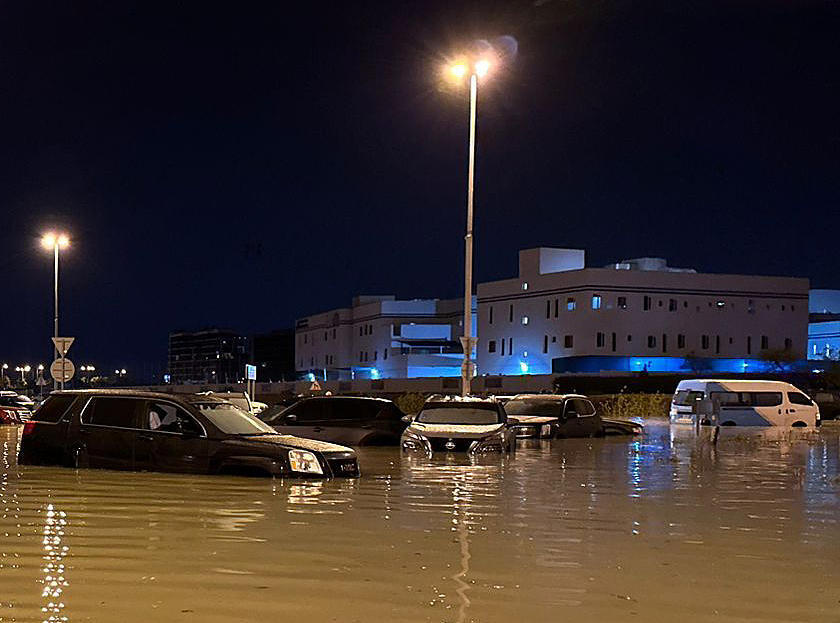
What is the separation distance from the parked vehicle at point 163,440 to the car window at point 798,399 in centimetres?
2696

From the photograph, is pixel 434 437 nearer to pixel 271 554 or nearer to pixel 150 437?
pixel 150 437

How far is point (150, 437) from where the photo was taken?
56.8 feet

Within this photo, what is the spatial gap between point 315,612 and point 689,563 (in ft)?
12.0

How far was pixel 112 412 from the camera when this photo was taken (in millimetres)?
17797

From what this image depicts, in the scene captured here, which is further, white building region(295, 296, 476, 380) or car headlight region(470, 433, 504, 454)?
white building region(295, 296, 476, 380)

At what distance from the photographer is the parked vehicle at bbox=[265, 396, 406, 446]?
2677cm

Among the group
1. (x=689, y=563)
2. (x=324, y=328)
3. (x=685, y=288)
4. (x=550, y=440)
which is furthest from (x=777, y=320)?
(x=689, y=563)

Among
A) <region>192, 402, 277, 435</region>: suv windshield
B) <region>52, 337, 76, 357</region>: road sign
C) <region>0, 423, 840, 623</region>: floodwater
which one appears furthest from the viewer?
<region>52, 337, 76, 357</region>: road sign

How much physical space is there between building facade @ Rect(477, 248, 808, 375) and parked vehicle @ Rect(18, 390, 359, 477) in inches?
3399

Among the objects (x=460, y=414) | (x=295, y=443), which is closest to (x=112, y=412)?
(x=295, y=443)

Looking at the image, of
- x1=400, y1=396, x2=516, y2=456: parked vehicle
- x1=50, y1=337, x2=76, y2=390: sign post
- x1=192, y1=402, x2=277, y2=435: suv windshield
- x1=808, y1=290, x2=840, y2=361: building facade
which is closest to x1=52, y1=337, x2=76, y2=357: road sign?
x1=50, y1=337, x2=76, y2=390: sign post

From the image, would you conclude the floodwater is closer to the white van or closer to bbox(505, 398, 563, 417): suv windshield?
bbox(505, 398, 563, 417): suv windshield

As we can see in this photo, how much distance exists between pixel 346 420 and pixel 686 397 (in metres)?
18.0

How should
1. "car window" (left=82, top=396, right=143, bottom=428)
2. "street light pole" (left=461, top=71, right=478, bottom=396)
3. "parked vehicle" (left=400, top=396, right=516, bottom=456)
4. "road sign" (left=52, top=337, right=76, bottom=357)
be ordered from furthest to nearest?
"road sign" (left=52, top=337, right=76, bottom=357), "street light pole" (left=461, top=71, right=478, bottom=396), "parked vehicle" (left=400, top=396, right=516, bottom=456), "car window" (left=82, top=396, right=143, bottom=428)
